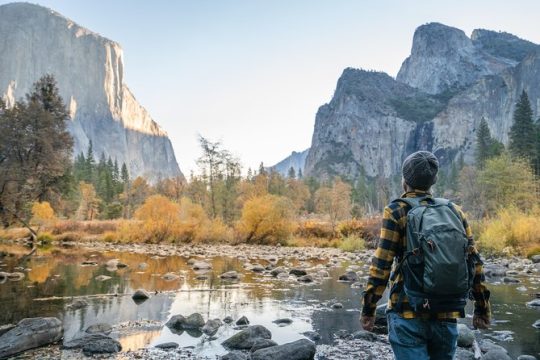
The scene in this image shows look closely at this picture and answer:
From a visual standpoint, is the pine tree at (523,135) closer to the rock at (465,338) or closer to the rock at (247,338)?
the rock at (465,338)

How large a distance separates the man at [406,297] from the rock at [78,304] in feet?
25.1

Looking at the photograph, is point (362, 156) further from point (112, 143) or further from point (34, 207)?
point (34, 207)

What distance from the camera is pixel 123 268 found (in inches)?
618

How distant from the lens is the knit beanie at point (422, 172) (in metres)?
3.00

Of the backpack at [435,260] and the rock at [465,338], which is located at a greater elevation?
the backpack at [435,260]

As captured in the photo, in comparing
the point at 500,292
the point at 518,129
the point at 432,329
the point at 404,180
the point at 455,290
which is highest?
the point at 518,129

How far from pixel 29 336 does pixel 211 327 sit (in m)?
2.59

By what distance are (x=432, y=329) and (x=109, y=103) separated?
184m

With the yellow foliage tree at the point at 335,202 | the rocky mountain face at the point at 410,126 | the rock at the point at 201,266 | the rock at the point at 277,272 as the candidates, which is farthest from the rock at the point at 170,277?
the rocky mountain face at the point at 410,126

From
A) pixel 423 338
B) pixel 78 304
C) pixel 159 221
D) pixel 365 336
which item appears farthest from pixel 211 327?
pixel 159 221

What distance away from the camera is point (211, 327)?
7.34m

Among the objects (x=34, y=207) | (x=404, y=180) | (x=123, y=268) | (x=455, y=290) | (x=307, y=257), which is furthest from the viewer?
(x=34, y=207)

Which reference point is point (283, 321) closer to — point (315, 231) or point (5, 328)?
point (5, 328)

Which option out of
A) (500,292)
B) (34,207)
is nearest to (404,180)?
(500,292)
